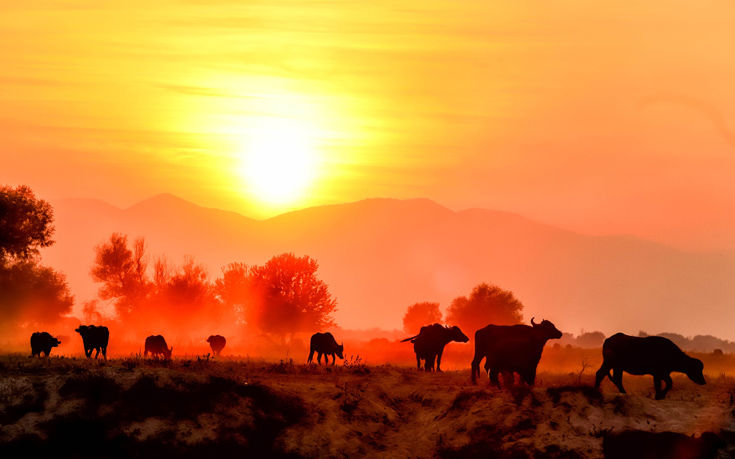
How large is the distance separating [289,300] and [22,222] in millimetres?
31918

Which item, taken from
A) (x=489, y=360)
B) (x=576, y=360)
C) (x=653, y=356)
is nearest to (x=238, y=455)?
(x=489, y=360)

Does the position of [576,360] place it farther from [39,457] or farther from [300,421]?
[39,457]

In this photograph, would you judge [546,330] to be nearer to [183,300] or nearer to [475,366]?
[475,366]

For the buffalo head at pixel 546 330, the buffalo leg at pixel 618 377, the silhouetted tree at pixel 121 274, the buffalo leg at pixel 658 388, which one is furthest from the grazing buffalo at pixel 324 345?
the silhouetted tree at pixel 121 274

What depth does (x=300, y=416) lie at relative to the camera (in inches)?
1467

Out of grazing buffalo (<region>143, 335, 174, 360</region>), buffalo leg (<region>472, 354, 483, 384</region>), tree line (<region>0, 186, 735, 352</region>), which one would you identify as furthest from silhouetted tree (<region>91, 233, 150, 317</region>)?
buffalo leg (<region>472, 354, 483, 384</region>)

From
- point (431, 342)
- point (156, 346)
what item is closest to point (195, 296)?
point (156, 346)

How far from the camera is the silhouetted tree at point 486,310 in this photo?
108m

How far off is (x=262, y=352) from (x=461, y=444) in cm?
4902

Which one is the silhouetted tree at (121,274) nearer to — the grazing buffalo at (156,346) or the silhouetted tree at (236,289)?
the silhouetted tree at (236,289)

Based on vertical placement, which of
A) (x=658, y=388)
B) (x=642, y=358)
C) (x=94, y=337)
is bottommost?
(x=658, y=388)

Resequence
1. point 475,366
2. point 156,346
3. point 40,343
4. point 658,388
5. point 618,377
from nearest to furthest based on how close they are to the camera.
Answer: point 658,388 < point 618,377 < point 475,366 < point 40,343 < point 156,346

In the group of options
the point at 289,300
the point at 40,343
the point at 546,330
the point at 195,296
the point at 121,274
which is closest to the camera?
the point at 546,330

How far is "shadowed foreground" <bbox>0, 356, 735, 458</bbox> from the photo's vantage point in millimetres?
34156
